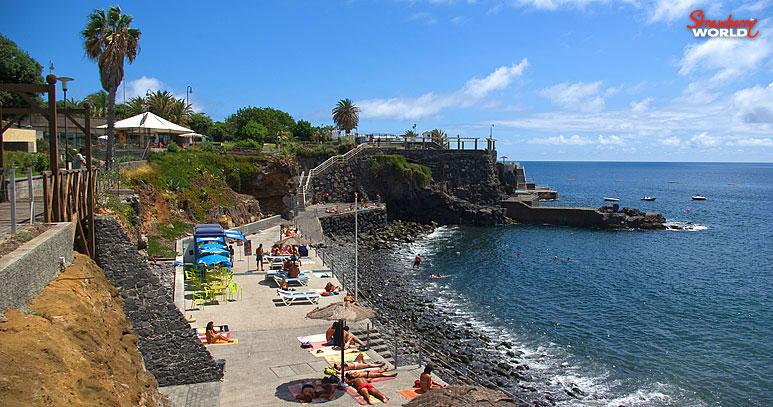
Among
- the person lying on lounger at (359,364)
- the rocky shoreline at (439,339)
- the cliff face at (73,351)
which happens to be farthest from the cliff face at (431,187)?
the cliff face at (73,351)

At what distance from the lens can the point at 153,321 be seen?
14.9m

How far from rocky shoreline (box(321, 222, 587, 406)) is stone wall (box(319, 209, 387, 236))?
6538mm

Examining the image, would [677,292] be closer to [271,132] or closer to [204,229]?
[204,229]

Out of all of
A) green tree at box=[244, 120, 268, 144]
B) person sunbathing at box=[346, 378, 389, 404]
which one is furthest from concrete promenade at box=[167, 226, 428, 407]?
green tree at box=[244, 120, 268, 144]

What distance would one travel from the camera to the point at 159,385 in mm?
14789

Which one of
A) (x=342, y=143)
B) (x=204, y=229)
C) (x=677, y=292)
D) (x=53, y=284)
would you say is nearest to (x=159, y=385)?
(x=53, y=284)

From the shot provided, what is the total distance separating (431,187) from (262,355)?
1928 inches

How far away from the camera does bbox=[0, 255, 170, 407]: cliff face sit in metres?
7.75

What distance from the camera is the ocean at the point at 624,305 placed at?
74.6ft

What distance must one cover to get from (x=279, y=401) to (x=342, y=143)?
→ 5165 centimetres

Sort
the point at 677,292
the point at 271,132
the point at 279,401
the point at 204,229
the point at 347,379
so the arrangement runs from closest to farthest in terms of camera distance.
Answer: the point at 279,401
the point at 347,379
the point at 204,229
the point at 677,292
the point at 271,132

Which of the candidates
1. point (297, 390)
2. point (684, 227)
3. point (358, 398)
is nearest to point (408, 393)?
point (358, 398)

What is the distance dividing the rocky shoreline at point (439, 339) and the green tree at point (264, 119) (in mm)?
42896

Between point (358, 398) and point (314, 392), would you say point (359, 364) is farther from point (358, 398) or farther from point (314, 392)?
point (314, 392)
